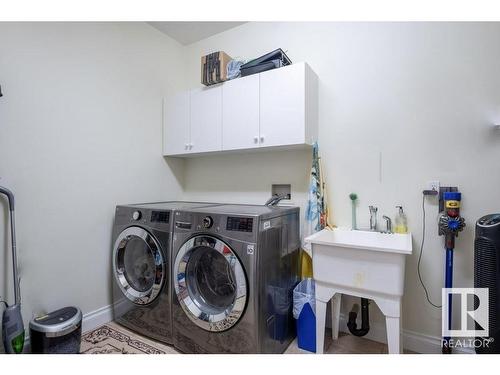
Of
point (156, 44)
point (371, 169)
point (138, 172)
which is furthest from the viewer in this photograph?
point (156, 44)

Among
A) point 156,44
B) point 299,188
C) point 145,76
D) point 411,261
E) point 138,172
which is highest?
point 156,44

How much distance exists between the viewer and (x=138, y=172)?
238 centimetres

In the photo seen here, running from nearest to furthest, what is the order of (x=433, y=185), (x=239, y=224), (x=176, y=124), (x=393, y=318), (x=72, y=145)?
(x=393, y=318) < (x=239, y=224) < (x=433, y=185) < (x=72, y=145) < (x=176, y=124)

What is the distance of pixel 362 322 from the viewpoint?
5.96 ft

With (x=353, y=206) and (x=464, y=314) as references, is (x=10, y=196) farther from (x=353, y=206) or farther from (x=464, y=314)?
(x=464, y=314)

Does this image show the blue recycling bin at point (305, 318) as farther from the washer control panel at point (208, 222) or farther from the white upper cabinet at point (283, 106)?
the white upper cabinet at point (283, 106)

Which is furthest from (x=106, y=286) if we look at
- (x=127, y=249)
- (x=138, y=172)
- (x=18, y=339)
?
(x=138, y=172)

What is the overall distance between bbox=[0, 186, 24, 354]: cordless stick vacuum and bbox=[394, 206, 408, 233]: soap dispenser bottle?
7.98 feet

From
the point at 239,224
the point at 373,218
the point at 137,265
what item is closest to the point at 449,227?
the point at 373,218

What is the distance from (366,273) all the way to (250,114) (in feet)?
4.53

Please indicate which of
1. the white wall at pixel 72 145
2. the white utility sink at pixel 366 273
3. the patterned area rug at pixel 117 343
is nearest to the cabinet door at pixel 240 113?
the white wall at pixel 72 145

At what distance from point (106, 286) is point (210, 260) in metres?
1.05

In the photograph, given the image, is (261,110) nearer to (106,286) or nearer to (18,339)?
(106,286)
